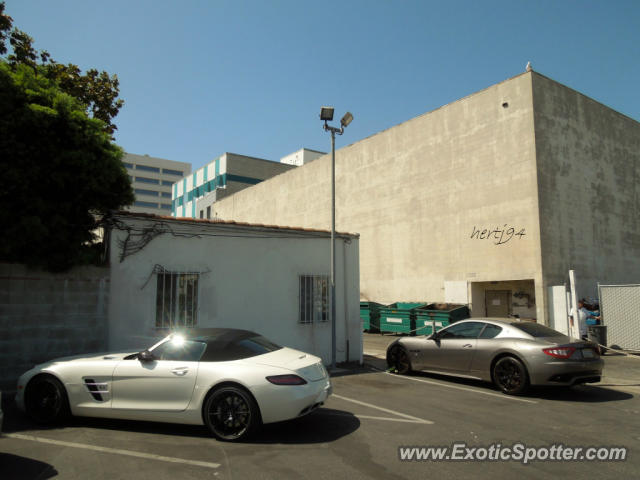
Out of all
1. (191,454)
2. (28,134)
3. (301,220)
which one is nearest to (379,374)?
(191,454)

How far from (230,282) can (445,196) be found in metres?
14.2

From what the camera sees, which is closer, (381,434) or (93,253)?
(381,434)

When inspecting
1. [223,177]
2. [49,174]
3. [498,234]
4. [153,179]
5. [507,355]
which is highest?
[153,179]

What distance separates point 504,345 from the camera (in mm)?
8078

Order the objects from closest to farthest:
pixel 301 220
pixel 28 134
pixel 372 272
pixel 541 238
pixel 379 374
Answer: pixel 28 134 < pixel 379 374 < pixel 541 238 < pixel 372 272 < pixel 301 220

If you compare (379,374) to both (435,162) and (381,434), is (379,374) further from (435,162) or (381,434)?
(435,162)

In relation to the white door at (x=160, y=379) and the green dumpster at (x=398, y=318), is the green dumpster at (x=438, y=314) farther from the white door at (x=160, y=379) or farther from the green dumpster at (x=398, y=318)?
the white door at (x=160, y=379)

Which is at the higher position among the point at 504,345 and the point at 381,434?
the point at 504,345

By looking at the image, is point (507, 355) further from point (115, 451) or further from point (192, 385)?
point (115, 451)

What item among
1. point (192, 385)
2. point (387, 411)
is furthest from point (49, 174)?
point (387, 411)

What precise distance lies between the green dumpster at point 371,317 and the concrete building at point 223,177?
29.0 meters

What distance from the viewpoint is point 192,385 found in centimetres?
545

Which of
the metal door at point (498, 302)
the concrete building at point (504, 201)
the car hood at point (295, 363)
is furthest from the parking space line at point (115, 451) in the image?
the metal door at point (498, 302)

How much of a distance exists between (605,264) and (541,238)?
5.40 m
